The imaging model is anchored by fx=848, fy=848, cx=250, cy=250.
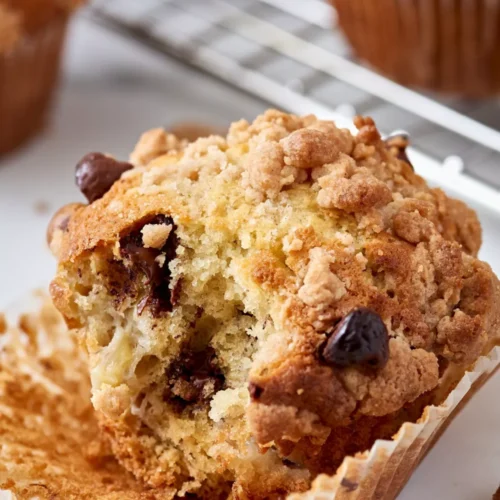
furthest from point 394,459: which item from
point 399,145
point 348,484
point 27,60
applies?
point 27,60

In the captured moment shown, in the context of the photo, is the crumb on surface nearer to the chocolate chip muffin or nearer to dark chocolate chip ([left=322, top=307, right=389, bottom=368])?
the chocolate chip muffin

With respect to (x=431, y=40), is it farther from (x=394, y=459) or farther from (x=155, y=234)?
(x=394, y=459)

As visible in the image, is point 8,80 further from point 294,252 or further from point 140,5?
point 294,252

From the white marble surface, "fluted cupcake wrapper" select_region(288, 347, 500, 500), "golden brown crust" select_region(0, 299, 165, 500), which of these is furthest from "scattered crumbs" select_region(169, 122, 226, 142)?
"fluted cupcake wrapper" select_region(288, 347, 500, 500)

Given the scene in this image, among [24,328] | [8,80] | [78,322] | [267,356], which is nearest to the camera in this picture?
[267,356]

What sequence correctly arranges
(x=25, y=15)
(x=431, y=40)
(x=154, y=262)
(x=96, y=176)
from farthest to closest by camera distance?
1. (x=431, y=40)
2. (x=25, y=15)
3. (x=96, y=176)
4. (x=154, y=262)

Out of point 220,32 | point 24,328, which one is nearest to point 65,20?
point 220,32
